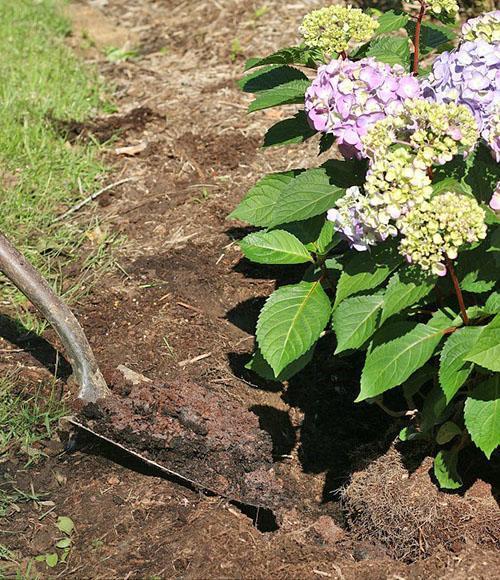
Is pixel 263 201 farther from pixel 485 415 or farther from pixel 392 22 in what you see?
pixel 485 415

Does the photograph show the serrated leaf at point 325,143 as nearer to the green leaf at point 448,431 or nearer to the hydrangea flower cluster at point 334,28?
the hydrangea flower cluster at point 334,28

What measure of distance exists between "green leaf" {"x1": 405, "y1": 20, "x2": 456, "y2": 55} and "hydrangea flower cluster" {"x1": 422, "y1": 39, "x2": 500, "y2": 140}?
678 millimetres

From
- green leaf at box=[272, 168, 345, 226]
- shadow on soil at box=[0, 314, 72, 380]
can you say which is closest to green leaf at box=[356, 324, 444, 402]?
green leaf at box=[272, 168, 345, 226]

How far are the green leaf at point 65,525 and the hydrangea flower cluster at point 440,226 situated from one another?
1392 millimetres

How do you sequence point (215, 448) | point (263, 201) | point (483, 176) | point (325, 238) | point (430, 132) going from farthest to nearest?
point (263, 201) < point (215, 448) < point (325, 238) < point (483, 176) < point (430, 132)

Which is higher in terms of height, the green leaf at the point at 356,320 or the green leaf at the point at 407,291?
the green leaf at the point at 407,291

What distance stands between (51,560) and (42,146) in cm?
270

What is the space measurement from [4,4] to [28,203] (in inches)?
113

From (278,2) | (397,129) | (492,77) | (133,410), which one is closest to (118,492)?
(133,410)

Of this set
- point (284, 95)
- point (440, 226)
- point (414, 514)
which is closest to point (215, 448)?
point (414, 514)

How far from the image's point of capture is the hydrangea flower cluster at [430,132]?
2.16m

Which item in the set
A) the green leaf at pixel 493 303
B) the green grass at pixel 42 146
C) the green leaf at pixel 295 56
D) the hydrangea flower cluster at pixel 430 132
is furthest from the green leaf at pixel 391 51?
the green grass at pixel 42 146

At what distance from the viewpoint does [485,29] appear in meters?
2.41

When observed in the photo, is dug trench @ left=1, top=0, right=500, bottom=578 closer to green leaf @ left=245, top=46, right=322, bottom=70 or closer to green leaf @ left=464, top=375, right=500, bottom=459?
green leaf @ left=464, top=375, right=500, bottom=459
